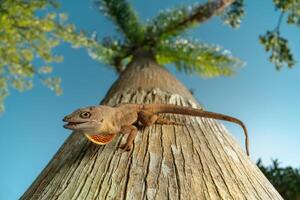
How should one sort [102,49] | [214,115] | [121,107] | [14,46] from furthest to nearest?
[14,46] → [102,49] → [214,115] → [121,107]

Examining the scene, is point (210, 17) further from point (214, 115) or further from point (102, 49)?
point (214, 115)

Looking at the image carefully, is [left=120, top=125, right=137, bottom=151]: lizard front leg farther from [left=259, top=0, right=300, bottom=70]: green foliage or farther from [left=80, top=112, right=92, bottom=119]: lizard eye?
[left=259, top=0, right=300, bottom=70]: green foliage

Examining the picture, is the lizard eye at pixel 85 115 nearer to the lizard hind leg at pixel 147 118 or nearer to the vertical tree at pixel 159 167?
the vertical tree at pixel 159 167

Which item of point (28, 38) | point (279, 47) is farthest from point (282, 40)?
point (28, 38)

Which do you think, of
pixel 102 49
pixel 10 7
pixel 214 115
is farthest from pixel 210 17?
pixel 214 115

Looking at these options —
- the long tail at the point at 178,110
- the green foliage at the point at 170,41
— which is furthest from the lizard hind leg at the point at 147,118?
the green foliage at the point at 170,41

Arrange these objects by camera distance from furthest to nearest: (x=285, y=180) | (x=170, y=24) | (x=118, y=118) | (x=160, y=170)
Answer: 1. (x=170, y=24)
2. (x=285, y=180)
3. (x=118, y=118)
4. (x=160, y=170)

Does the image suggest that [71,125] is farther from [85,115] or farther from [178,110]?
[178,110]
